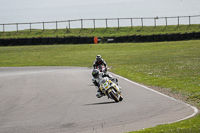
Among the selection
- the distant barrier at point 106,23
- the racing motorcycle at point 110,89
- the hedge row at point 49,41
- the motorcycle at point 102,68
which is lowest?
the racing motorcycle at point 110,89

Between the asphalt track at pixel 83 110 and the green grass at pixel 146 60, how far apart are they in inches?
36.5

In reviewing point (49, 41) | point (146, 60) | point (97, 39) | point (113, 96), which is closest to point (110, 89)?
point (113, 96)

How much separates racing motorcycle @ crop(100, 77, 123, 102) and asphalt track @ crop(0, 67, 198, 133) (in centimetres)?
26

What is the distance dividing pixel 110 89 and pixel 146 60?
21111 mm

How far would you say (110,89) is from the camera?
1464 cm

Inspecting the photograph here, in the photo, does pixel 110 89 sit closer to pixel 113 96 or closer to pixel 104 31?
pixel 113 96

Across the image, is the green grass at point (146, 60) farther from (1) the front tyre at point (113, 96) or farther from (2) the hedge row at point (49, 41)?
(1) the front tyre at point (113, 96)

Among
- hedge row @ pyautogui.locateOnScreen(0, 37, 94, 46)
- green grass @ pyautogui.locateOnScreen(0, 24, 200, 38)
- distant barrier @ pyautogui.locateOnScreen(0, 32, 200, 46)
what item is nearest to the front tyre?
distant barrier @ pyautogui.locateOnScreen(0, 32, 200, 46)

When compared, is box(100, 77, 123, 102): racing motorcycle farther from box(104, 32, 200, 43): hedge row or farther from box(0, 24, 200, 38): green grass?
box(0, 24, 200, 38): green grass

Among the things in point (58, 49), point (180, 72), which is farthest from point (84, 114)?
point (58, 49)

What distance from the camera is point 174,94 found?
52.9 feet

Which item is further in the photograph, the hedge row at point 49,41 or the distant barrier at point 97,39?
the hedge row at point 49,41

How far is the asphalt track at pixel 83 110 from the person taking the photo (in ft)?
35.5

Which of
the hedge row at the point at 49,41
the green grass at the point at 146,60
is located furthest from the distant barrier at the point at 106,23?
the green grass at the point at 146,60
